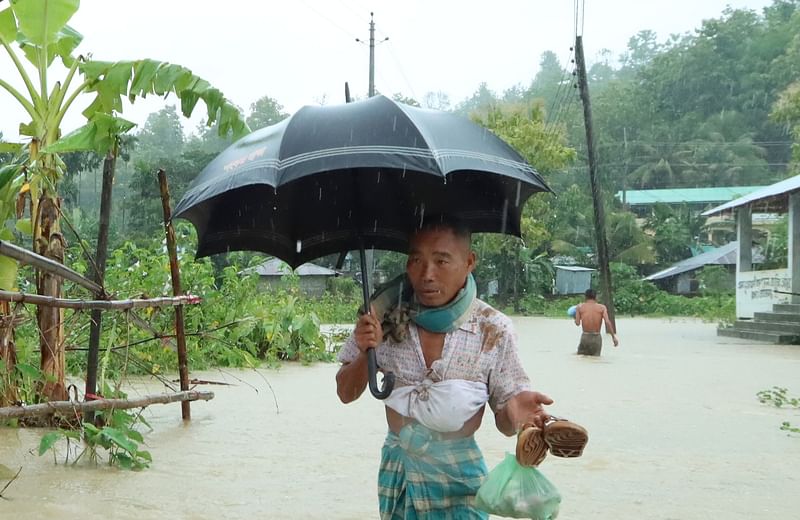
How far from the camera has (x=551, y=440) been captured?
2.27 metres

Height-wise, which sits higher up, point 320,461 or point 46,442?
point 46,442

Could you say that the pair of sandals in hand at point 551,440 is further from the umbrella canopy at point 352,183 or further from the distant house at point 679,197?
the distant house at point 679,197

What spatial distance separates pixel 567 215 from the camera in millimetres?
42281

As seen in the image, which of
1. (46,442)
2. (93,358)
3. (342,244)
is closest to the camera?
(342,244)

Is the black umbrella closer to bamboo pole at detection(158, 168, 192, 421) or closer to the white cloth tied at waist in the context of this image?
the white cloth tied at waist

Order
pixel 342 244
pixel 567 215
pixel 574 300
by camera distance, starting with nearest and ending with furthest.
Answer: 1. pixel 342 244
2. pixel 574 300
3. pixel 567 215

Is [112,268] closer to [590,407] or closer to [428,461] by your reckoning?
A: [590,407]

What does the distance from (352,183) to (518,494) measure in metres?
1.27

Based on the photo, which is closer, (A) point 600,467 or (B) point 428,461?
(B) point 428,461

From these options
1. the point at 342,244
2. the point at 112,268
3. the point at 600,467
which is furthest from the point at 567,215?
the point at 342,244

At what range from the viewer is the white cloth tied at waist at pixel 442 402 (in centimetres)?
253

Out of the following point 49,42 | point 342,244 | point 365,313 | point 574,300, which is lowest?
point 574,300

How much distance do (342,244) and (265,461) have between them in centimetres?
363

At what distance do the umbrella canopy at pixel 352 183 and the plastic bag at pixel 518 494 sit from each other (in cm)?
86
